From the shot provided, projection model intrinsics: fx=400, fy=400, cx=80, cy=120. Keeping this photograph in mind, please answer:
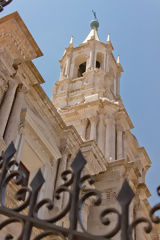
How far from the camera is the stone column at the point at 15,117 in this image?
9093 millimetres

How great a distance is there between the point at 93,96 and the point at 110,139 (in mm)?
3333

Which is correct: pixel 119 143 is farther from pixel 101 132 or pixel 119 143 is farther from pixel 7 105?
pixel 7 105

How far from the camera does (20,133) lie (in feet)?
34.3

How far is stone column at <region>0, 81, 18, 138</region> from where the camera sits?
9.08m

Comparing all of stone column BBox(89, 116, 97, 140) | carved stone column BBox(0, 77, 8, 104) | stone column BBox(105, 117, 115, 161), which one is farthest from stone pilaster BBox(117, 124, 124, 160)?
carved stone column BBox(0, 77, 8, 104)

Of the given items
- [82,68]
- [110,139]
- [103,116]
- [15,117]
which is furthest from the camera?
[82,68]

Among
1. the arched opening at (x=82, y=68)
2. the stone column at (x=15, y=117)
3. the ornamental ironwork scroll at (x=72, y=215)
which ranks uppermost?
the arched opening at (x=82, y=68)

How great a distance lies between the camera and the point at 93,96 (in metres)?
22.5

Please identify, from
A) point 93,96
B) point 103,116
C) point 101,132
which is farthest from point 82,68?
point 101,132

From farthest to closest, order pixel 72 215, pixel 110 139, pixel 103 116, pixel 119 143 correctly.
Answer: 1. pixel 103 116
2. pixel 119 143
3. pixel 110 139
4. pixel 72 215

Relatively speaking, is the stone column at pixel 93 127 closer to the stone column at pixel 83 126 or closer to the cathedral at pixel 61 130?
the cathedral at pixel 61 130

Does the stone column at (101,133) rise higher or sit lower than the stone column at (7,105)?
higher

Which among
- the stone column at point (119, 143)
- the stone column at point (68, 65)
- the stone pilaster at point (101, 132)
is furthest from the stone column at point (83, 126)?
the stone column at point (68, 65)

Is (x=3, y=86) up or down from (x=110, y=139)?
down
